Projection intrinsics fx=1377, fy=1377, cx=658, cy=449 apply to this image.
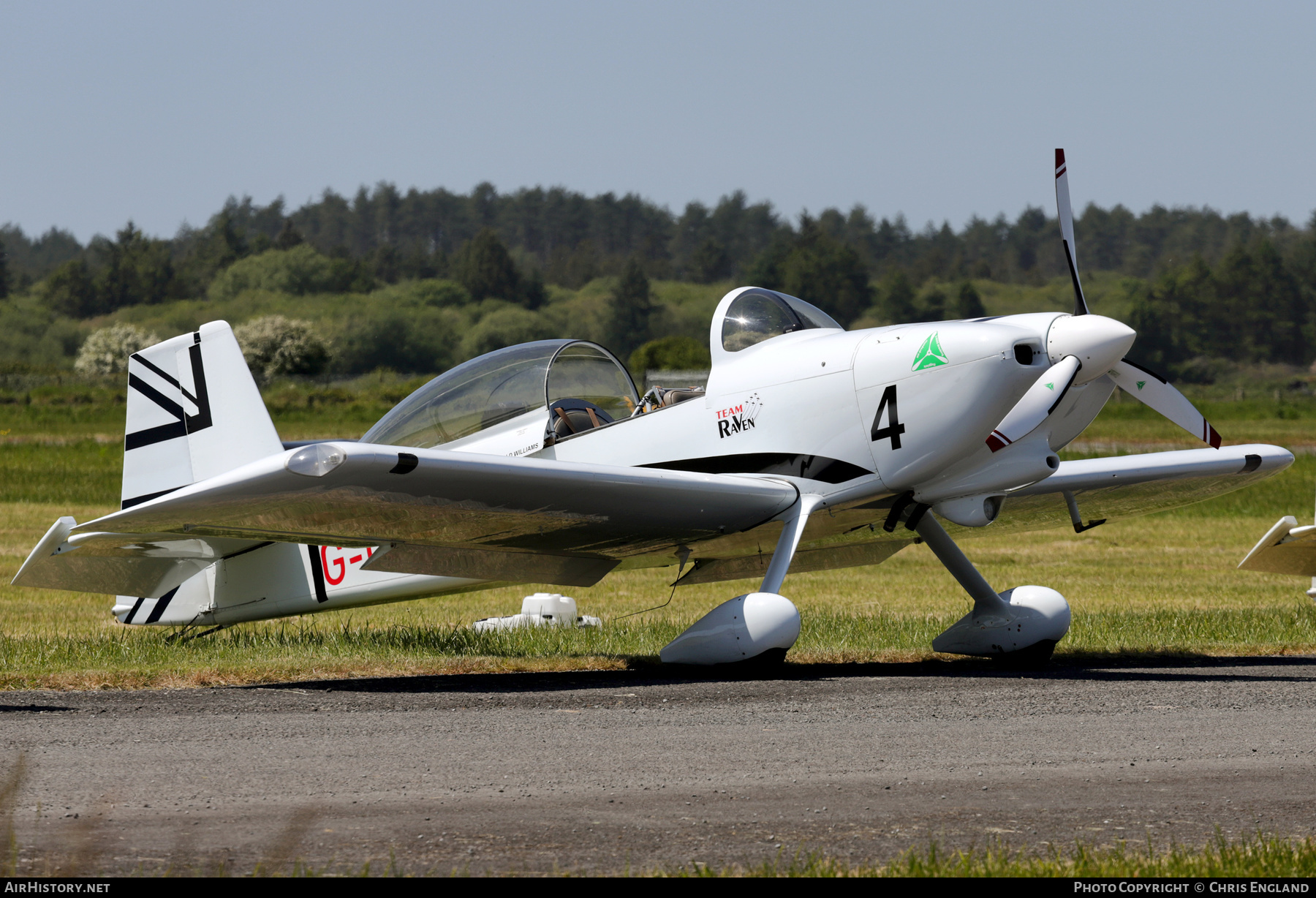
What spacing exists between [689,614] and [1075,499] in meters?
5.41

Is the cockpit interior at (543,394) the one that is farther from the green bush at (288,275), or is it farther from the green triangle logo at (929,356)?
the green bush at (288,275)

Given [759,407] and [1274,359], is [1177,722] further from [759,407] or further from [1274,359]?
[1274,359]

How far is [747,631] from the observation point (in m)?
7.98

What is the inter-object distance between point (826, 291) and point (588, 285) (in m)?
32.2

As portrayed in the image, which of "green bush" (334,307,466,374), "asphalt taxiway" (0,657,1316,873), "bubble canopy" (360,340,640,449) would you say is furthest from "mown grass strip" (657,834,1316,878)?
"green bush" (334,307,466,374)

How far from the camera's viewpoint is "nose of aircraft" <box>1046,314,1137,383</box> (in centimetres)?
808

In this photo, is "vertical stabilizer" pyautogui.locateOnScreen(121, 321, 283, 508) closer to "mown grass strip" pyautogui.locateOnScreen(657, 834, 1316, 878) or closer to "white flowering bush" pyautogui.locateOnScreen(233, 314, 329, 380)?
"mown grass strip" pyautogui.locateOnScreen(657, 834, 1316, 878)

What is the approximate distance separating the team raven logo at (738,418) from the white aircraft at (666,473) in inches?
0.4

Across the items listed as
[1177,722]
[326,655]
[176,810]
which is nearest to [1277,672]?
[1177,722]

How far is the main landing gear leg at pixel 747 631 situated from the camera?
795 centimetres

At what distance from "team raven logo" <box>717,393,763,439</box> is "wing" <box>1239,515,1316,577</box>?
428cm

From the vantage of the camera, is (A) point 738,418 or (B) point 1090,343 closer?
(B) point 1090,343

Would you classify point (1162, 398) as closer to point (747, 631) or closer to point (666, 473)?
point (747, 631)

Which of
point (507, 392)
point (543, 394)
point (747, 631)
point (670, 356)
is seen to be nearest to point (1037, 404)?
point (747, 631)
